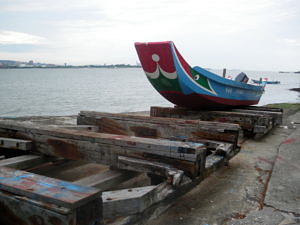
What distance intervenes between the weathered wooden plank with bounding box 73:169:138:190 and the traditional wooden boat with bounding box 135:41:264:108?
329cm

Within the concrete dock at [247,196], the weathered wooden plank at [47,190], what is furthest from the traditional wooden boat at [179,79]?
the weathered wooden plank at [47,190]

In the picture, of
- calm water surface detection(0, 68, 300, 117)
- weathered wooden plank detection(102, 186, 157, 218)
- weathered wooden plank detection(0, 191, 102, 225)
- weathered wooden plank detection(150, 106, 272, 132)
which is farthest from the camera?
calm water surface detection(0, 68, 300, 117)

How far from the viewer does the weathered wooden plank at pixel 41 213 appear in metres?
1.50

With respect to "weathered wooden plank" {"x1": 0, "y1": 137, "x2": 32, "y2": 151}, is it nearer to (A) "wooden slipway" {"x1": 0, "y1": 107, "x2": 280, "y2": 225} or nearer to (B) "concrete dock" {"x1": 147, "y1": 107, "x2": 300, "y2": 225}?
(A) "wooden slipway" {"x1": 0, "y1": 107, "x2": 280, "y2": 225}

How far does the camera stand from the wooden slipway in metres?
1.62

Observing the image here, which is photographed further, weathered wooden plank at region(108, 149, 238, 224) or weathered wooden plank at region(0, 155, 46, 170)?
weathered wooden plank at region(0, 155, 46, 170)

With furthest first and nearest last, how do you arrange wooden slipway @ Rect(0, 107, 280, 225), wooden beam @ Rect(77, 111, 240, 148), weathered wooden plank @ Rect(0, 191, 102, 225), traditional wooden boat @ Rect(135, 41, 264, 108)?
1. traditional wooden boat @ Rect(135, 41, 264, 108)
2. wooden beam @ Rect(77, 111, 240, 148)
3. wooden slipway @ Rect(0, 107, 280, 225)
4. weathered wooden plank @ Rect(0, 191, 102, 225)

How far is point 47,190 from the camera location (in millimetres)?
1671

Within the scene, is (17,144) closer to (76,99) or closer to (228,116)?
(228,116)

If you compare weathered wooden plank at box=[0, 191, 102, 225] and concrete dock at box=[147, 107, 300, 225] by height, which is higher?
weathered wooden plank at box=[0, 191, 102, 225]

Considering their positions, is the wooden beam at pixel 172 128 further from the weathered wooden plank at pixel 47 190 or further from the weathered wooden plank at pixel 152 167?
the weathered wooden plank at pixel 47 190

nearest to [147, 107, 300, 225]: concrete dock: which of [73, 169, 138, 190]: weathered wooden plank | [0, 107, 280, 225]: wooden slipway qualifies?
[0, 107, 280, 225]: wooden slipway

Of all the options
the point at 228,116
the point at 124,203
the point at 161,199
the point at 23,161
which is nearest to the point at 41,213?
the point at 124,203

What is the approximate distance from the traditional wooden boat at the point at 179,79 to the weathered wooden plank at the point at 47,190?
158 inches
